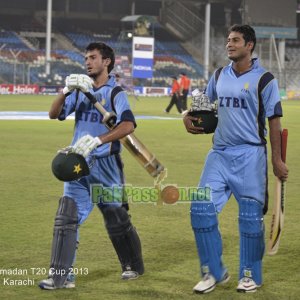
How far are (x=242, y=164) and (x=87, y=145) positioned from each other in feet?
4.20

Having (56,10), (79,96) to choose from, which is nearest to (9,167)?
(79,96)

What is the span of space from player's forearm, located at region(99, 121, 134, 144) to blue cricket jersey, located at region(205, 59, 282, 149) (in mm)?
781

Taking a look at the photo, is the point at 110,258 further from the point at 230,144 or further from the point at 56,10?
the point at 56,10

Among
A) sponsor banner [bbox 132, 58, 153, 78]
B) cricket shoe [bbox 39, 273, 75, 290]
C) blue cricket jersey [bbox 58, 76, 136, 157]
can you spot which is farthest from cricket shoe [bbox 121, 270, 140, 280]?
sponsor banner [bbox 132, 58, 153, 78]

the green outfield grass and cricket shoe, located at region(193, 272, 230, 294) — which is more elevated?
cricket shoe, located at region(193, 272, 230, 294)

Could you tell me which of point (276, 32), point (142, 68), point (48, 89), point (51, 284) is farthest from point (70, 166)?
point (276, 32)

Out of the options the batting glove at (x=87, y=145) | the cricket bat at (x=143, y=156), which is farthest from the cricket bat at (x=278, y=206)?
the batting glove at (x=87, y=145)

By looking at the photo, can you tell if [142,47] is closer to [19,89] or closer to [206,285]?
[19,89]

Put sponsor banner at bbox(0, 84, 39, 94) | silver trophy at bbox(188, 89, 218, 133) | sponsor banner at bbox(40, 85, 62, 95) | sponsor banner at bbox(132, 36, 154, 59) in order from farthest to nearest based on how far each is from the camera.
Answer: sponsor banner at bbox(40, 85, 62, 95) < sponsor banner at bbox(0, 84, 39, 94) < sponsor banner at bbox(132, 36, 154, 59) < silver trophy at bbox(188, 89, 218, 133)

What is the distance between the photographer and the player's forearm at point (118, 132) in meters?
6.77

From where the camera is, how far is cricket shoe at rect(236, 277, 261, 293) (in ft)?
22.5

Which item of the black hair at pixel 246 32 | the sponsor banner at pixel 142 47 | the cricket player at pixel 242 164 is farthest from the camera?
the sponsor banner at pixel 142 47

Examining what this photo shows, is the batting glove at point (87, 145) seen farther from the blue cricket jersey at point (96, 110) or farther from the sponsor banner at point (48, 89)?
the sponsor banner at point (48, 89)

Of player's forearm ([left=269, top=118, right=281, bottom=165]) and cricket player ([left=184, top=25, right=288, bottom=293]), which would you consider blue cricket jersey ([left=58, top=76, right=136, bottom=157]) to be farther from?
player's forearm ([left=269, top=118, right=281, bottom=165])
